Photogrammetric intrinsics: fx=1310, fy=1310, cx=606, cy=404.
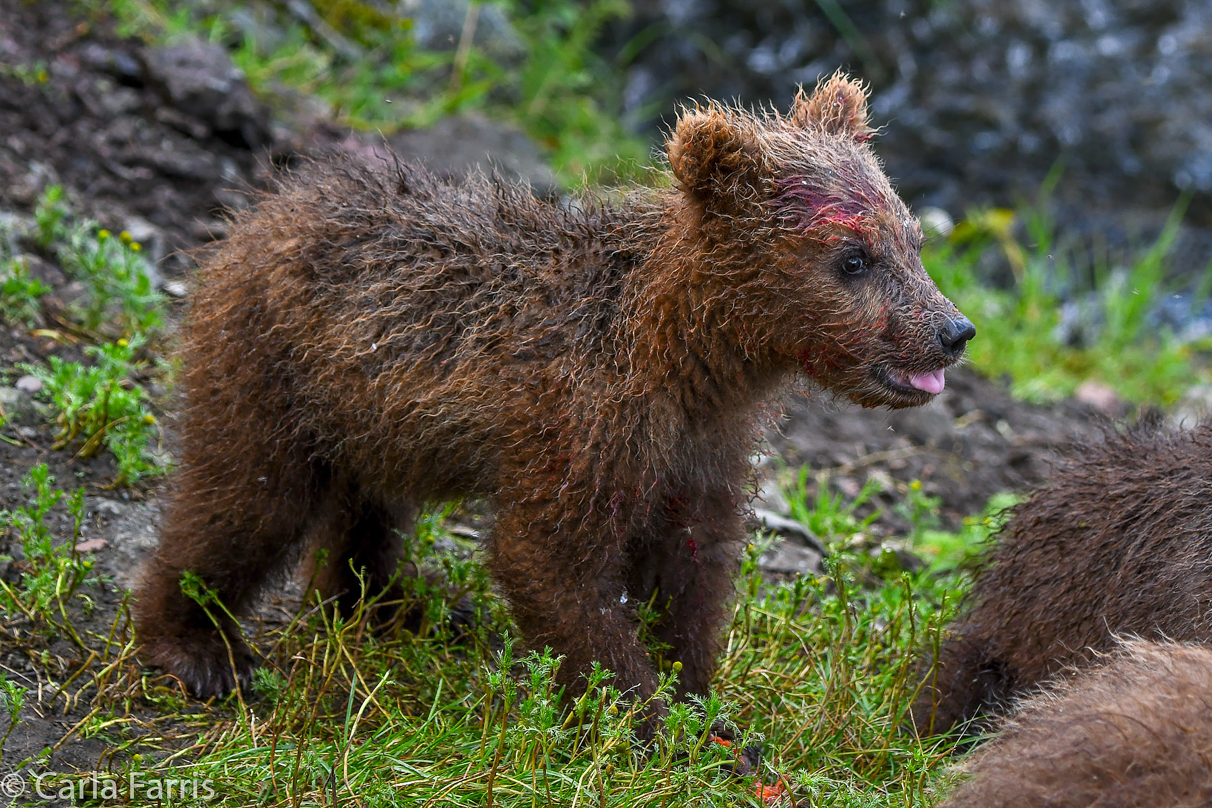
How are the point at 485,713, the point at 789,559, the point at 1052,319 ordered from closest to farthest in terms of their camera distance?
the point at 485,713
the point at 789,559
the point at 1052,319

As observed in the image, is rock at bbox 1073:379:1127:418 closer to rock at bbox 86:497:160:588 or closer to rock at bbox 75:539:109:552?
rock at bbox 86:497:160:588

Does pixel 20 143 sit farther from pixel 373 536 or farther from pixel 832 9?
pixel 832 9

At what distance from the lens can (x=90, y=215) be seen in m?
6.67

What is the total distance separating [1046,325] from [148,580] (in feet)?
22.6

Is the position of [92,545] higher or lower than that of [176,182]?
lower

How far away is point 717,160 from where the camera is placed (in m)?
3.92

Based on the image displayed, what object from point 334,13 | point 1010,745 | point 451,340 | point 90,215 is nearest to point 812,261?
point 451,340

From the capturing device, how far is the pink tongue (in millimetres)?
3963

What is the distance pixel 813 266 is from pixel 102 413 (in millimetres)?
2953

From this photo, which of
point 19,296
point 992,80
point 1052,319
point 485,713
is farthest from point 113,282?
point 992,80

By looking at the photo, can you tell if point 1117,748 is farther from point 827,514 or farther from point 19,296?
point 19,296

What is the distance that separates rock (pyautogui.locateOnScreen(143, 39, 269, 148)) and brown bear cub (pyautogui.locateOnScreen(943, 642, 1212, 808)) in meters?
5.93

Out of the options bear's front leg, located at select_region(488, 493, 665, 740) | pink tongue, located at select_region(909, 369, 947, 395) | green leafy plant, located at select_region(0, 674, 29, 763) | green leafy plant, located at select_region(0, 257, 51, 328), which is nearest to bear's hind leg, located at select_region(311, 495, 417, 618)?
bear's front leg, located at select_region(488, 493, 665, 740)

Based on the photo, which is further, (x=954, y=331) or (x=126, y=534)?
(x=126, y=534)
